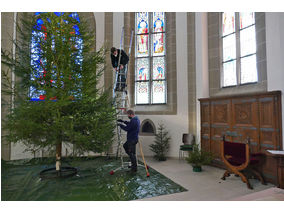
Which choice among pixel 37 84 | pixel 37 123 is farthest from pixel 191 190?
pixel 37 84

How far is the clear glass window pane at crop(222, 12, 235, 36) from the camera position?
245 inches

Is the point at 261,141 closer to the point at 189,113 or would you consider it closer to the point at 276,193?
the point at 276,193

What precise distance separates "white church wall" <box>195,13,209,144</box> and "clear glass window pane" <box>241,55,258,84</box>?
1181 millimetres

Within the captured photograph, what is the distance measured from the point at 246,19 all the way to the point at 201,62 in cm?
173

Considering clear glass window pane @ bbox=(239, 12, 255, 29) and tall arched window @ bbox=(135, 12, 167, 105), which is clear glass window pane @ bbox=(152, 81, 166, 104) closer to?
tall arched window @ bbox=(135, 12, 167, 105)

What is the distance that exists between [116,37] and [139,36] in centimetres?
99

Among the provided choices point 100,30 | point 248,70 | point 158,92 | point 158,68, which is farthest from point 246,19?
point 100,30

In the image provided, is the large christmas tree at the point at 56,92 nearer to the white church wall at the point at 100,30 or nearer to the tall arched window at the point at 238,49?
the white church wall at the point at 100,30

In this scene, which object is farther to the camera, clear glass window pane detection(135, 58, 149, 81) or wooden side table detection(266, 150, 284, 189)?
clear glass window pane detection(135, 58, 149, 81)

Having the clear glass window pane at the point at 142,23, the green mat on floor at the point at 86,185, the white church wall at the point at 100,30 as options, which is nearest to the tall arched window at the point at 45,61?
the green mat on floor at the point at 86,185

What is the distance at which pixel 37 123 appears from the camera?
452 centimetres

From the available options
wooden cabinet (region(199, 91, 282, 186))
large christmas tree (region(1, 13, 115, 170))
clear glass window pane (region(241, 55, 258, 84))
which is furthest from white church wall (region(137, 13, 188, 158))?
large christmas tree (region(1, 13, 115, 170))

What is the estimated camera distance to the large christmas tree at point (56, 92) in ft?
14.4

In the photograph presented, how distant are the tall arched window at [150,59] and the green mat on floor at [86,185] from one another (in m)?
3.24
